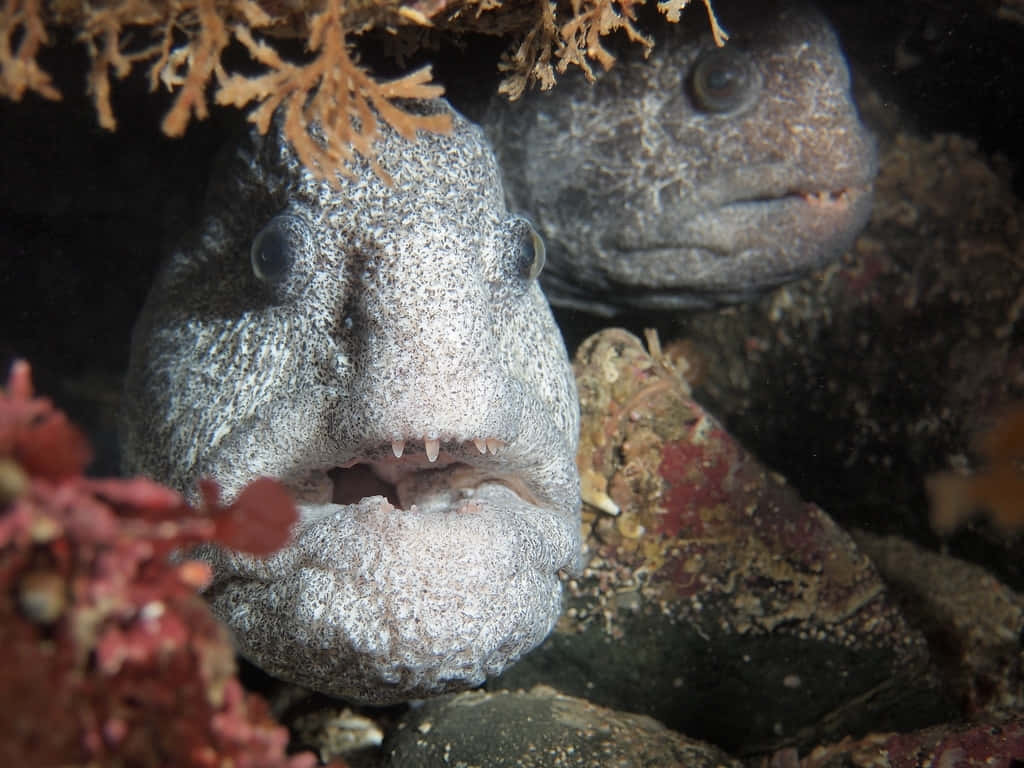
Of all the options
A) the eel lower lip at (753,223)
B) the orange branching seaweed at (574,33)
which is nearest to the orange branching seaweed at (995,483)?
the eel lower lip at (753,223)

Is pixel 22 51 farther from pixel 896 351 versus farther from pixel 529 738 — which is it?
pixel 896 351

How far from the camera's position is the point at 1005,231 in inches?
175

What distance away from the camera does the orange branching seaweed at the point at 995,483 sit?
158 inches

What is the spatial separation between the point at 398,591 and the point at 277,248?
130 cm

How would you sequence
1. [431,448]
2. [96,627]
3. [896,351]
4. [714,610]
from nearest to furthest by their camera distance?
[96,627], [431,448], [714,610], [896,351]

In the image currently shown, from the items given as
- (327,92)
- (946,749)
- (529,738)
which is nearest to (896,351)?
(946,749)

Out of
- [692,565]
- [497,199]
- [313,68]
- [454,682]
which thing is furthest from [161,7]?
[692,565]

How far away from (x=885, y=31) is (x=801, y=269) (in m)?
2.00

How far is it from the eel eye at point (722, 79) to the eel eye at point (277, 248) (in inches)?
95.0

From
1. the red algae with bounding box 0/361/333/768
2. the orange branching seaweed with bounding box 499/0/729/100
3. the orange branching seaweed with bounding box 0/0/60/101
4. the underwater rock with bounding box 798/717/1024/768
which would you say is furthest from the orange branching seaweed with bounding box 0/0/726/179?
the underwater rock with bounding box 798/717/1024/768

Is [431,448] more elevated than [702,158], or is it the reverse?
[702,158]

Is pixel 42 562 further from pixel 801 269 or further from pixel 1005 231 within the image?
pixel 1005 231

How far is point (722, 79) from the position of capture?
152 inches

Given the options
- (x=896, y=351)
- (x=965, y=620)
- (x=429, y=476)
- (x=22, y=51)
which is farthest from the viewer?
(x=896, y=351)
